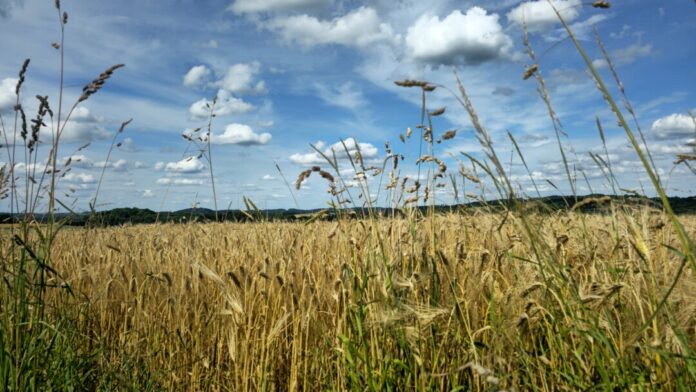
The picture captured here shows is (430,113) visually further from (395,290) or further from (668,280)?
(668,280)

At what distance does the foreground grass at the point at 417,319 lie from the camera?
172cm

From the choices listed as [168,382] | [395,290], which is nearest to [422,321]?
[395,290]

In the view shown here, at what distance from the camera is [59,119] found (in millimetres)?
2496

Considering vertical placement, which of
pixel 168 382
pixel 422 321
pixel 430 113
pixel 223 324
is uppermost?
pixel 430 113

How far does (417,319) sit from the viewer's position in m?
1.97

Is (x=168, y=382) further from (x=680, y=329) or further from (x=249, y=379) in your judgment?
(x=680, y=329)

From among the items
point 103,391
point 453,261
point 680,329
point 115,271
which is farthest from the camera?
point 115,271

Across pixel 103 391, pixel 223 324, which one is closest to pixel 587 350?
pixel 223 324

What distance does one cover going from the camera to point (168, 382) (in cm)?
290

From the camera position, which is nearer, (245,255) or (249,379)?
(249,379)

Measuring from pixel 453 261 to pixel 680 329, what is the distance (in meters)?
1.09

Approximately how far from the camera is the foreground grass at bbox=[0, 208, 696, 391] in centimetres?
172

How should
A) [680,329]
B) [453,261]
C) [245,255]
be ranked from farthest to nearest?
[245,255] < [453,261] < [680,329]

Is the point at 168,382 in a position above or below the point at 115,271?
below
